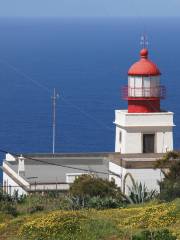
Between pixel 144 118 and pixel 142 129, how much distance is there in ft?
0.95

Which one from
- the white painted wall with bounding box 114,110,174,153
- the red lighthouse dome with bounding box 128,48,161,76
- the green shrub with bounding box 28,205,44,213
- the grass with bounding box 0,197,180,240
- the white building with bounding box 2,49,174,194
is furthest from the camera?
the red lighthouse dome with bounding box 128,48,161,76

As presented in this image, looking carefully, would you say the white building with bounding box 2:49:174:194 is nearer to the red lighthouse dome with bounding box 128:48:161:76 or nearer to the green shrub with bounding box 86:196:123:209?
the red lighthouse dome with bounding box 128:48:161:76

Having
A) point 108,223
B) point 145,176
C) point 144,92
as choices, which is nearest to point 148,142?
point 144,92

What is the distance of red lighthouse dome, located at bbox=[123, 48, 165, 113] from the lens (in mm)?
31375

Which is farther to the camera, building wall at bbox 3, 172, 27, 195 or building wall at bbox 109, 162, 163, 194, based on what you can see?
building wall at bbox 3, 172, 27, 195

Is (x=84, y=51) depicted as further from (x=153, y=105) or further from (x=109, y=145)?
(x=153, y=105)

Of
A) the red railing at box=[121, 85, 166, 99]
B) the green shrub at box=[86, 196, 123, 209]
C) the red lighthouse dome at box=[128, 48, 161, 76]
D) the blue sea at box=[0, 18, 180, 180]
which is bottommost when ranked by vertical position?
the green shrub at box=[86, 196, 123, 209]

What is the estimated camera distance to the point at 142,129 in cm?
3083

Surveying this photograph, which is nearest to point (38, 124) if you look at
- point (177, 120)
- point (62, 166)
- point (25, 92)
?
point (177, 120)

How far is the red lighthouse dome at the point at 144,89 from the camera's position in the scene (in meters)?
31.4

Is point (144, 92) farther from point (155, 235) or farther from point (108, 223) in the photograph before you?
point (155, 235)

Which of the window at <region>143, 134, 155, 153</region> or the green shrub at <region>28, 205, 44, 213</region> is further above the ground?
the window at <region>143, 134, 155, 153</region>

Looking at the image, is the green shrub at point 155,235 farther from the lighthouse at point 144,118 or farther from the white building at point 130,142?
the lighthouse at point 144,118

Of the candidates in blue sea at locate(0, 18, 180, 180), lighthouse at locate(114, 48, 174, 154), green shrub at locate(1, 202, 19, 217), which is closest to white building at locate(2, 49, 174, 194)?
lighthouse at locate(114, 48, 174, 154)
